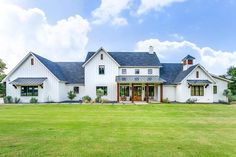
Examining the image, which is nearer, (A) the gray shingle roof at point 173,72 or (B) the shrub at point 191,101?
(B) the shrub at point 191,101

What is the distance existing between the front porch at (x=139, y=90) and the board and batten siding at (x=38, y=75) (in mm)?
8512

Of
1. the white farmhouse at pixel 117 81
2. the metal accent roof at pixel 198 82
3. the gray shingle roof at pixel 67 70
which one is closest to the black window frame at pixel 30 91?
the white farmhouse at pixel 117 81

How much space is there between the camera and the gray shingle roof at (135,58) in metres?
34.9

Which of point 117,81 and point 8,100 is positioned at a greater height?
point 117,81

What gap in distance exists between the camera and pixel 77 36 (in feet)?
109

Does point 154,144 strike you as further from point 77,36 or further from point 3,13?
point 77,36

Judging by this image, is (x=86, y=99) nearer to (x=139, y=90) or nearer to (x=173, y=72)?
(x=139, y=90)

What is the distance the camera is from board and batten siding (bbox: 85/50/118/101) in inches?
1330

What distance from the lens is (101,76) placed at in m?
33.8

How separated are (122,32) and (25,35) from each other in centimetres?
1225

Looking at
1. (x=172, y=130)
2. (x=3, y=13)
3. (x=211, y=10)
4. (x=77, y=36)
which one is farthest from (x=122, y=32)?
(x=172, y=130)

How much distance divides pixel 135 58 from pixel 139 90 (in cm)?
488

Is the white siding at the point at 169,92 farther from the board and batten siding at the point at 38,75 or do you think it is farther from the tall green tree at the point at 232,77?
the board and batten siding at the point at 38,75

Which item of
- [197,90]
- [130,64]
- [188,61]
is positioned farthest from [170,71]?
[130,64]
